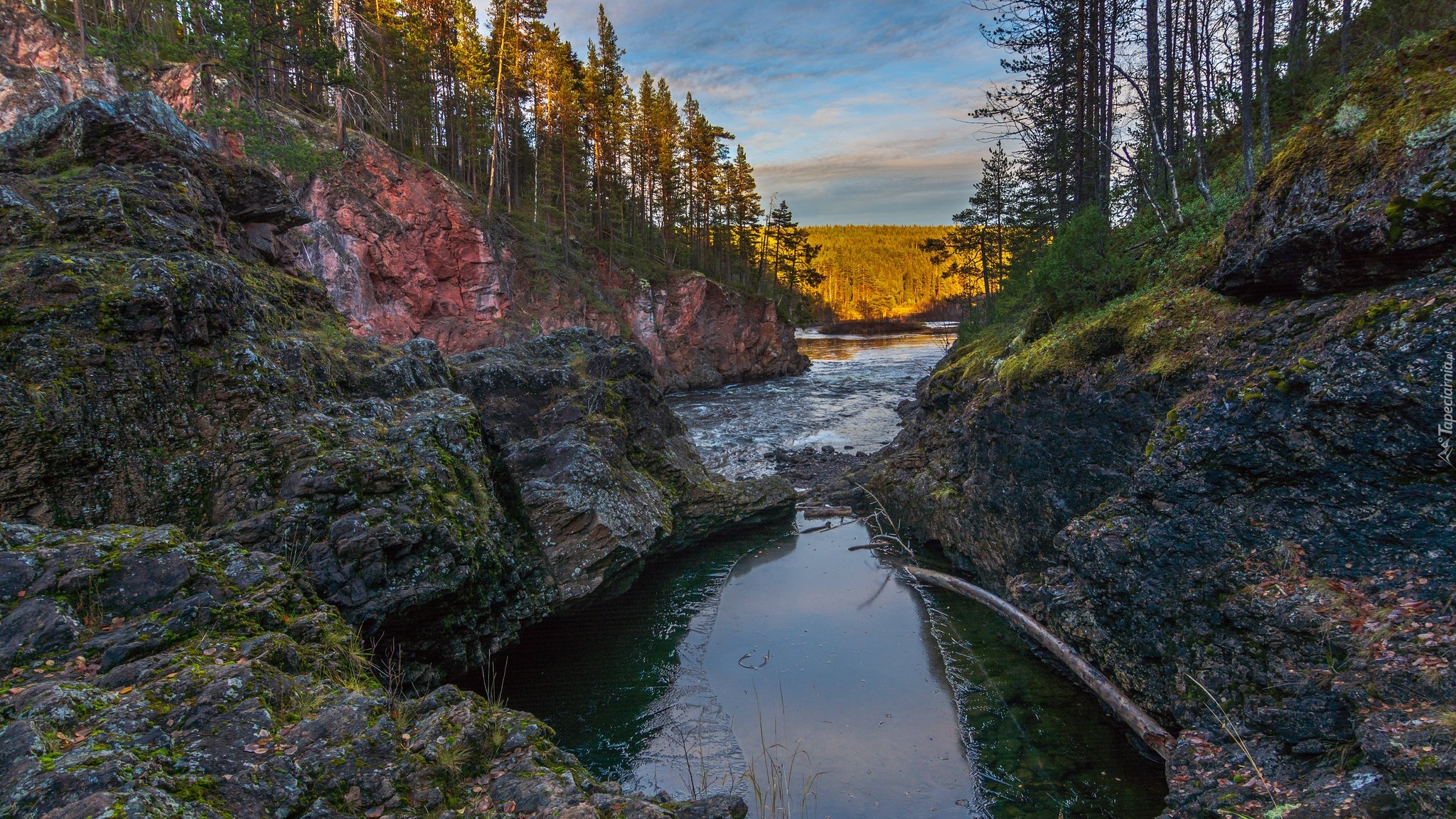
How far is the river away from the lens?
6062mm

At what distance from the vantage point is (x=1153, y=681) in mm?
6406

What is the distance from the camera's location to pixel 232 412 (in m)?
6.26

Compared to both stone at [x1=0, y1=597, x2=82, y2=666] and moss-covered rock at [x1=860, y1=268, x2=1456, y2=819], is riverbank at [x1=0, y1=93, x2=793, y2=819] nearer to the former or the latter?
stone at [x1=0, y1=597, x2=82, y2=666]

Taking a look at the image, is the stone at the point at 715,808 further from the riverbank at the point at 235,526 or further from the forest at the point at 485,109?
the forest at the point at 485,109

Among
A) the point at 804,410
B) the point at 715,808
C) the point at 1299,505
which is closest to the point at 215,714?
the point at 715,808

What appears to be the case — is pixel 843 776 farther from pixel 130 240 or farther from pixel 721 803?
pixel 130 240

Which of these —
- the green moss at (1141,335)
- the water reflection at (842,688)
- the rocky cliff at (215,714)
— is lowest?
the water reflection at (842,688)

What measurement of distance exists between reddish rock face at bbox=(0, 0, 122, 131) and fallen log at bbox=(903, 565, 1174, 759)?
28.2 m

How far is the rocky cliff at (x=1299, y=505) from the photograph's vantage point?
4301 millimetres

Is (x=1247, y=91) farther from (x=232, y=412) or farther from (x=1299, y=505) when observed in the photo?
(x=232, y=412)

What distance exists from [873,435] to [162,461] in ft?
72.4

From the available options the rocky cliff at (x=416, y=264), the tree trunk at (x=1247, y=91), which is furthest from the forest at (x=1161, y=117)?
the rocky cliff at (x=416, y=264)

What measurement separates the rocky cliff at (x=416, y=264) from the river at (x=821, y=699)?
550 inches

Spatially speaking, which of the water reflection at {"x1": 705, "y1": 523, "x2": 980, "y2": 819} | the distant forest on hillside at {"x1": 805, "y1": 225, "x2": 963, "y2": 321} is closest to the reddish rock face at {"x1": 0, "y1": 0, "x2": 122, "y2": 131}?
the water reflection at {"x1": 705, "y1": 523, "x2": 980, "y2": 819}
